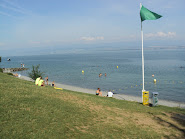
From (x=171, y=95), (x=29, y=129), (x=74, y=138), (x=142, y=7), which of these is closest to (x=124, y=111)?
(x=74, y=138)

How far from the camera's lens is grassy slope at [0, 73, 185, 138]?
705 cm

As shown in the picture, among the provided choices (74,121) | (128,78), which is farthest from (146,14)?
(128,78)

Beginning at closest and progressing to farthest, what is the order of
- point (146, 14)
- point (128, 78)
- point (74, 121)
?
point (74, 121), point (146, 14), point (128, 78)

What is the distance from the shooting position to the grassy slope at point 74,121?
23.1ft

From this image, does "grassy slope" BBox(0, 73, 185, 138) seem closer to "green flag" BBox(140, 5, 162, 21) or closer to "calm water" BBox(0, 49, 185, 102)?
"green flag" BBox(140, 5, 162, 21)

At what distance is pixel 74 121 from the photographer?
8.41 metres

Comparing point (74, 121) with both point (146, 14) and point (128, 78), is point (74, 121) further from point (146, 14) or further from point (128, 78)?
point (128, 78)

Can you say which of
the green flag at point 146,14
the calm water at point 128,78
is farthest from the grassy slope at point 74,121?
the calm water at point 128,78

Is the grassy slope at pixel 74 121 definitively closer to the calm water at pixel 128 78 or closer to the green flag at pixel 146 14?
the green flag at pixel 146 14

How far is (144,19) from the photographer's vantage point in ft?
49.2

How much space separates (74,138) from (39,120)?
193 cm

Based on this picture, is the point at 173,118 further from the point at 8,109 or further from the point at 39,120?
the point at 8,109

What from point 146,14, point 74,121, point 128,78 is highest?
point 146,14

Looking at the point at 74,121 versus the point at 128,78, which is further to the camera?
the point at 128,78
